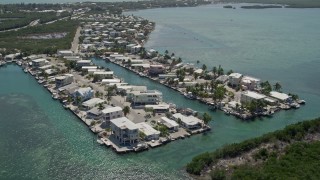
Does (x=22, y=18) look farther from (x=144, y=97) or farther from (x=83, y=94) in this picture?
(x=144, y=97)

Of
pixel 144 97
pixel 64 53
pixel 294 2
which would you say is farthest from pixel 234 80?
pixel 294 2

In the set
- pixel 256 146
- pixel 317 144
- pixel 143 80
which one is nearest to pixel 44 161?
pixel 256 146

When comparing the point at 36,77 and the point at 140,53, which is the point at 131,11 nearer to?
the point at 140,53

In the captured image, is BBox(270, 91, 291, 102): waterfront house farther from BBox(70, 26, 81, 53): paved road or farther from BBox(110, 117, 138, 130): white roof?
BBox(70, 26, 81, 53): paved road

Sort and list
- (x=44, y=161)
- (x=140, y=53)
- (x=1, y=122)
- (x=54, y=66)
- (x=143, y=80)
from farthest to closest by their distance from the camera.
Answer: (x=140, y=53) → (x=54, y=66) → (x=143, y=80) → (x=1, y=122) → (x=44, y=161)

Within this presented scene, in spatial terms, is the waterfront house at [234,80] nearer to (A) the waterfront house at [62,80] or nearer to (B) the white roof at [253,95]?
(B) the white roof at [253,95]

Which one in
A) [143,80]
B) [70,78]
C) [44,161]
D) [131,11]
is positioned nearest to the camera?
[44,161]

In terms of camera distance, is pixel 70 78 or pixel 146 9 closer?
pixel 70 78
